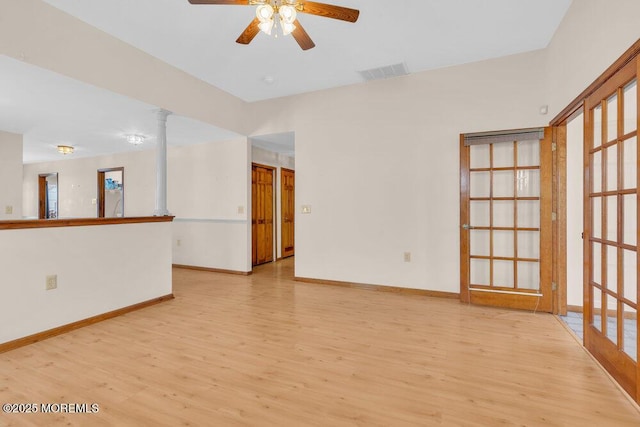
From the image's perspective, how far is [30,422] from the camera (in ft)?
5.51

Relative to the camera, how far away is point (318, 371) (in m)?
2.19

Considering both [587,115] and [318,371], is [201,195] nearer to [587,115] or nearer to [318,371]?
[318,371]

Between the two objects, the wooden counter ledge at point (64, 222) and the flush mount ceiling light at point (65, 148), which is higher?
the flush mount ceiling light at point (65, 148)

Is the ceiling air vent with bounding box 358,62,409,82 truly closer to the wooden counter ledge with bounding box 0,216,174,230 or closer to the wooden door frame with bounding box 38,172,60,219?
the wooden counter ledge with bounding box 0,216,174,230

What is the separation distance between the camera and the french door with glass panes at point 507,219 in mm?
3465

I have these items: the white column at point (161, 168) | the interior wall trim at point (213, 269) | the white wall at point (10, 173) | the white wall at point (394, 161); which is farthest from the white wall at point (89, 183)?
the white wall at point (394, 161)

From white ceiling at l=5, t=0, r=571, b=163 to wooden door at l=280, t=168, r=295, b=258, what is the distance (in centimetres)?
259

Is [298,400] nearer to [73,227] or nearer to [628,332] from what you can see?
[628,332]

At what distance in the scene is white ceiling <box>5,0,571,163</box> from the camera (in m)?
2.82

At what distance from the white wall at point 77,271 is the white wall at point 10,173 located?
3.43 metres

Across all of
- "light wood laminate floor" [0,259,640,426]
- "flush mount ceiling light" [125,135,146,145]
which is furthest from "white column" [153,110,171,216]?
"flush mount ceiling light" [125,135,146,145]

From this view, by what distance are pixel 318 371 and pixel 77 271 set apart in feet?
8.50

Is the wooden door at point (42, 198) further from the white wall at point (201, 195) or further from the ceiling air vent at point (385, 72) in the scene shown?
the ceiling air vent at point (385, 72)

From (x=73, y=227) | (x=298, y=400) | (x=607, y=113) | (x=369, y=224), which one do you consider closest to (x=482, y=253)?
(x=369, y=224)
